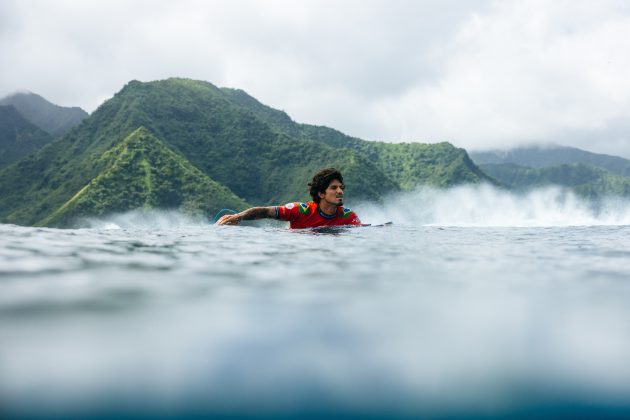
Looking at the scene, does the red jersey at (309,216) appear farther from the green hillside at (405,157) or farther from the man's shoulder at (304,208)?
the green hillside at (405,157)

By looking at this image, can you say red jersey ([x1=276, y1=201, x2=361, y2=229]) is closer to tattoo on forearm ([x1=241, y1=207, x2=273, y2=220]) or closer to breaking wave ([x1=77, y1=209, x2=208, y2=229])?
tattoo on forearm ([x1=241, y1=207, x2=273, y2=220])

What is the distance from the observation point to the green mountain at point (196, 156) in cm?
10456

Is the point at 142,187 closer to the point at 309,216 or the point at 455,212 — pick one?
the point at 455,212

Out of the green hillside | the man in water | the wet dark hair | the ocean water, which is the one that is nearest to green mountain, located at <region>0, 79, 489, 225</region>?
the green hillside

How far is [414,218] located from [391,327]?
132387 mm

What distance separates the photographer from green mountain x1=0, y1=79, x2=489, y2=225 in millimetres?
104562

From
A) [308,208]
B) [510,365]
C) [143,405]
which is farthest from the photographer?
[308,208]

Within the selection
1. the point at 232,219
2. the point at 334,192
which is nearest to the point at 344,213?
the point at 334,192

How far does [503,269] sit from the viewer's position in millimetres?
4855

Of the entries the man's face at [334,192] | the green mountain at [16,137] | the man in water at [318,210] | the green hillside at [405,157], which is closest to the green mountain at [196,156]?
the green hillside at [405,157]

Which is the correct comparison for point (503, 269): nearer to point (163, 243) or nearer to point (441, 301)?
point (441, 301)

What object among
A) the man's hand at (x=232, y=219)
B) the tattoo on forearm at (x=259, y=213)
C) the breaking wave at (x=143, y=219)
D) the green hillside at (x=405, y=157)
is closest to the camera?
the man's hand at (x=232, y=219)

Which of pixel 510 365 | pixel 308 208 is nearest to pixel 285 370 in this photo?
pixel 510 365

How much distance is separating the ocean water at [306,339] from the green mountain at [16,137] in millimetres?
183481
